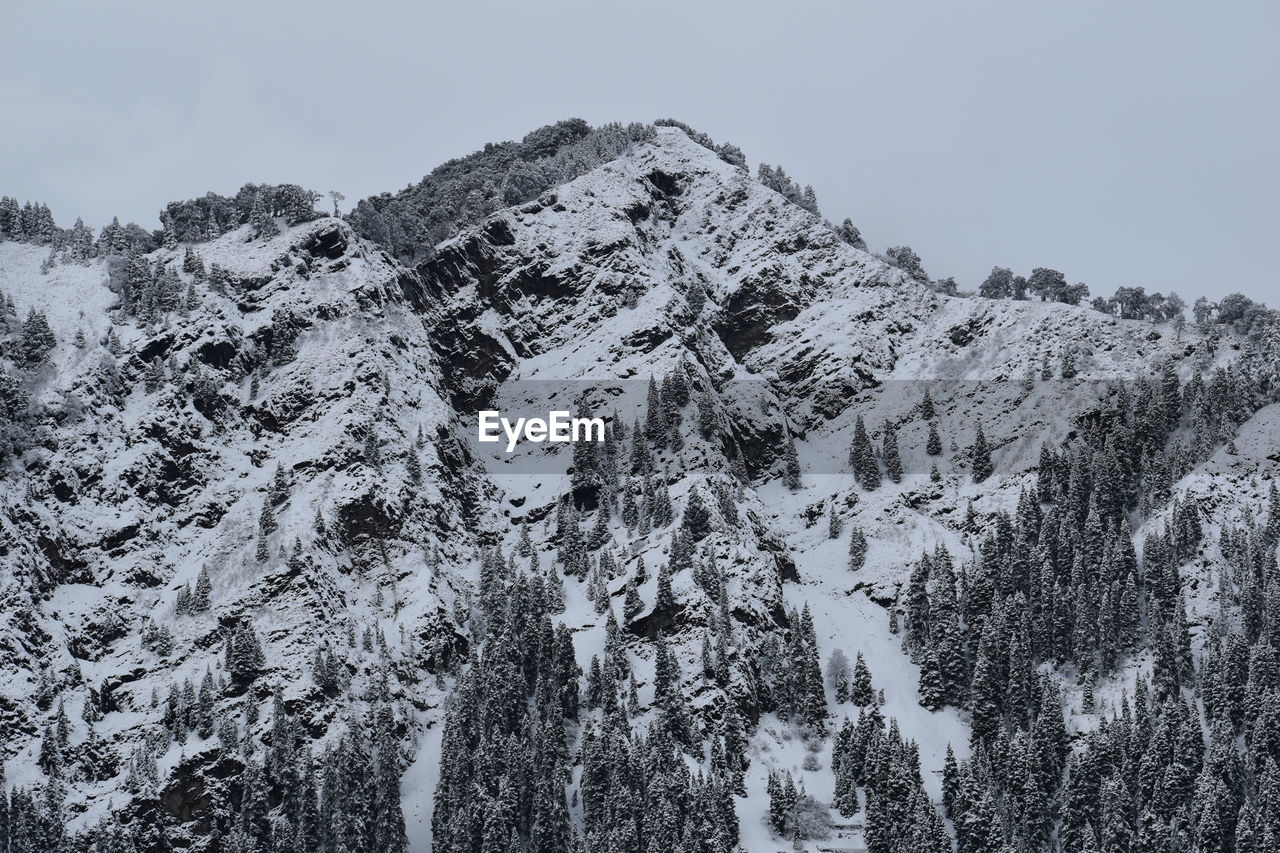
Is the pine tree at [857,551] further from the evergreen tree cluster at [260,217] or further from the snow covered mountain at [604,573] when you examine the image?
the evergreen tree cluster at [260,217]

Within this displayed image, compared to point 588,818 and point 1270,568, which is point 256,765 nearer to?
point 588,818

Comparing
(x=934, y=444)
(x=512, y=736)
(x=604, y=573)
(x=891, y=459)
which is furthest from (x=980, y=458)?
(x=512, y=736)

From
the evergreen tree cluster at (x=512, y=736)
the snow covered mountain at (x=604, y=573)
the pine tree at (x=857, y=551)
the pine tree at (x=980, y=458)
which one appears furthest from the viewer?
the pine tree at (x=980, y=458)

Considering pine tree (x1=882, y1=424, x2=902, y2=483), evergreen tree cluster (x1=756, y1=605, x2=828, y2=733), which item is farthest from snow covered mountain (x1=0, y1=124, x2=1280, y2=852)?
pine tree (x1=882, y1=424, x2=902, y2=483)

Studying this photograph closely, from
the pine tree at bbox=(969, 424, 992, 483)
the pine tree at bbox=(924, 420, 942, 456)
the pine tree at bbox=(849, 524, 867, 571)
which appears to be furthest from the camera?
the pine tree at bbox=(924, 420, 942, 456)

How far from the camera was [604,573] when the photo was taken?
151m

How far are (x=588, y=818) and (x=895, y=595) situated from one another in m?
54.0

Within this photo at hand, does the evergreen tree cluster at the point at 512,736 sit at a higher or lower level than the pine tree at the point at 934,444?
lower

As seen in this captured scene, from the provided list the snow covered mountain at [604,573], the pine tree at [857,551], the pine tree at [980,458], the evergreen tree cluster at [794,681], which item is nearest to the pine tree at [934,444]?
the snow covered mountain at [604,573]

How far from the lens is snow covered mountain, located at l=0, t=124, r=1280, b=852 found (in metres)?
119

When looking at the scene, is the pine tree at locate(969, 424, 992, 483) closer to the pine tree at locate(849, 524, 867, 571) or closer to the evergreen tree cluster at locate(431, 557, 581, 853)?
the pine tree at locate(849, 524, 867, 571)

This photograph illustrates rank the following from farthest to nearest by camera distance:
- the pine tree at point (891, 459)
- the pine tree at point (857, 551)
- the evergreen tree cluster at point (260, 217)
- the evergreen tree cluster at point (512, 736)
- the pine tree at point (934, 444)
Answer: the evergreen tree cluster at point (260, 217) < the pine tree at point (934, 444) < the pine tree at point (891, 459) < the pine tree at point (857, 551) < the evergreen tree cluster at point (512, 736)

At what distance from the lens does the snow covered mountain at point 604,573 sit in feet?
390

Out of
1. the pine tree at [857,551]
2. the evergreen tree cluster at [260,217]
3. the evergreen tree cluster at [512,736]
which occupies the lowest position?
the evergreen tree cluster at [512,736]
